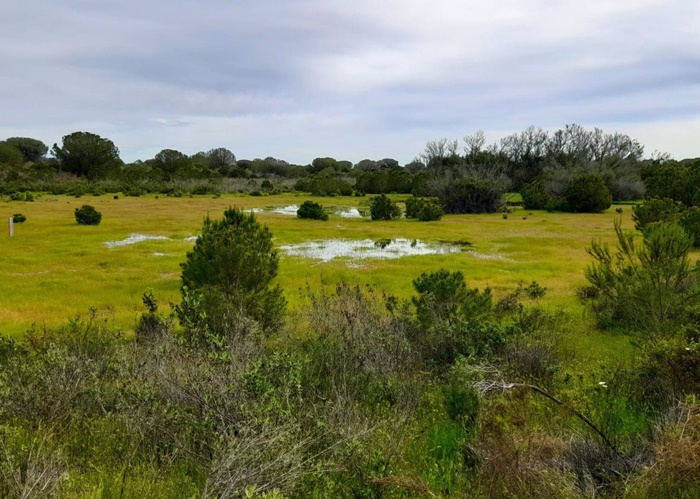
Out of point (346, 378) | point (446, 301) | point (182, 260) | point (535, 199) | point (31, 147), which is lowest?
point (182, 260)

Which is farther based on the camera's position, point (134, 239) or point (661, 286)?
point (134, 239)

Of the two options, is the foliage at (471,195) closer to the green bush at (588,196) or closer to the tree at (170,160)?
the green bush at (588,196)

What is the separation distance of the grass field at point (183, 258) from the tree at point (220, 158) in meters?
92.3

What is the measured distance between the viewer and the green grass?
45.7ft

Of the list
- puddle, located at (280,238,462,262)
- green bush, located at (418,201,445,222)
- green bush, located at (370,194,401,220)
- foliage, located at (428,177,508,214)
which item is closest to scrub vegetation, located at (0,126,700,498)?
puddle, located at (280,238,462,262)

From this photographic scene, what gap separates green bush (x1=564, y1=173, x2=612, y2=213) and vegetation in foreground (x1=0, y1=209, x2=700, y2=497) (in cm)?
3556

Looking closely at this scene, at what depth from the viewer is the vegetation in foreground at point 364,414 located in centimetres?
385

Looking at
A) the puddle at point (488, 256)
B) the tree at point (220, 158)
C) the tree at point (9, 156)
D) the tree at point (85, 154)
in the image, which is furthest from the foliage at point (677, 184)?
the tree at point (220, 158)

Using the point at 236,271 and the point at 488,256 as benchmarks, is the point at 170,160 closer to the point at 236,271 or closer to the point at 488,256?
the point at 488,256

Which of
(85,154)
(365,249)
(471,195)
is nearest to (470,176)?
(471,195)

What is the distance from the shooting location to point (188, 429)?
456 cm

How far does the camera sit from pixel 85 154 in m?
81.6

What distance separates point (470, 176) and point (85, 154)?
203ft

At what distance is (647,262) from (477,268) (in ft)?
33.2
